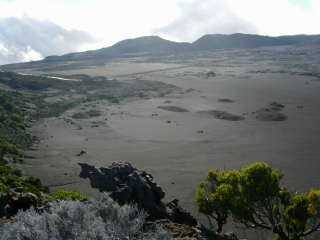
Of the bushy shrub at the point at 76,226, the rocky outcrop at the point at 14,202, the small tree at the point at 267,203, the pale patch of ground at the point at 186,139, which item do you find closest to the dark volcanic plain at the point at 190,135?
the pale patch of ground at the point at 186,139

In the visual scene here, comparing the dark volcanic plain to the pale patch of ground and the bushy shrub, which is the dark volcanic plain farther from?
the bushy shrub

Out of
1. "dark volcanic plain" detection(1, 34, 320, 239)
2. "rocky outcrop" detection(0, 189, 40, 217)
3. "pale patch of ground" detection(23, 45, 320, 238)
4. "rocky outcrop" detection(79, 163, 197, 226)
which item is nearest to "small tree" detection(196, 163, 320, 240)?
"rocky outcrop" detection(79, 163, 197, 226)

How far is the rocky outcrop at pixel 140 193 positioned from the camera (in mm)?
25500

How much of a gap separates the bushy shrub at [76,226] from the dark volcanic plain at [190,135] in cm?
1970

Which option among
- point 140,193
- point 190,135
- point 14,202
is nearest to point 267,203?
point 140,193

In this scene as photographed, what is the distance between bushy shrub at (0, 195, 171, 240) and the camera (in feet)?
46.6

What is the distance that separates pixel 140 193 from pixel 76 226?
35.6 ft

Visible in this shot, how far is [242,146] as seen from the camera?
58.0 meters

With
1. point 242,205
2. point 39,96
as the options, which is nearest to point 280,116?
point 242,205

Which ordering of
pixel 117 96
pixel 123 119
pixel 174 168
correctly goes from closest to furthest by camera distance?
pixel 174 168
pixel 123 119
pixel 117 96

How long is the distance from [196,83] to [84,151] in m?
70.6

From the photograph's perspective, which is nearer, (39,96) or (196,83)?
(39,96)

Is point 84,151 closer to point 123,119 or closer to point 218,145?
point 218,145

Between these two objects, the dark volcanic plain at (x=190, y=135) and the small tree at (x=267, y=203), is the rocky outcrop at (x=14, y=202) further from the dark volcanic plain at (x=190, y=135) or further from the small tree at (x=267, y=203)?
the dark volcanic plain at (x=190, y=135)
